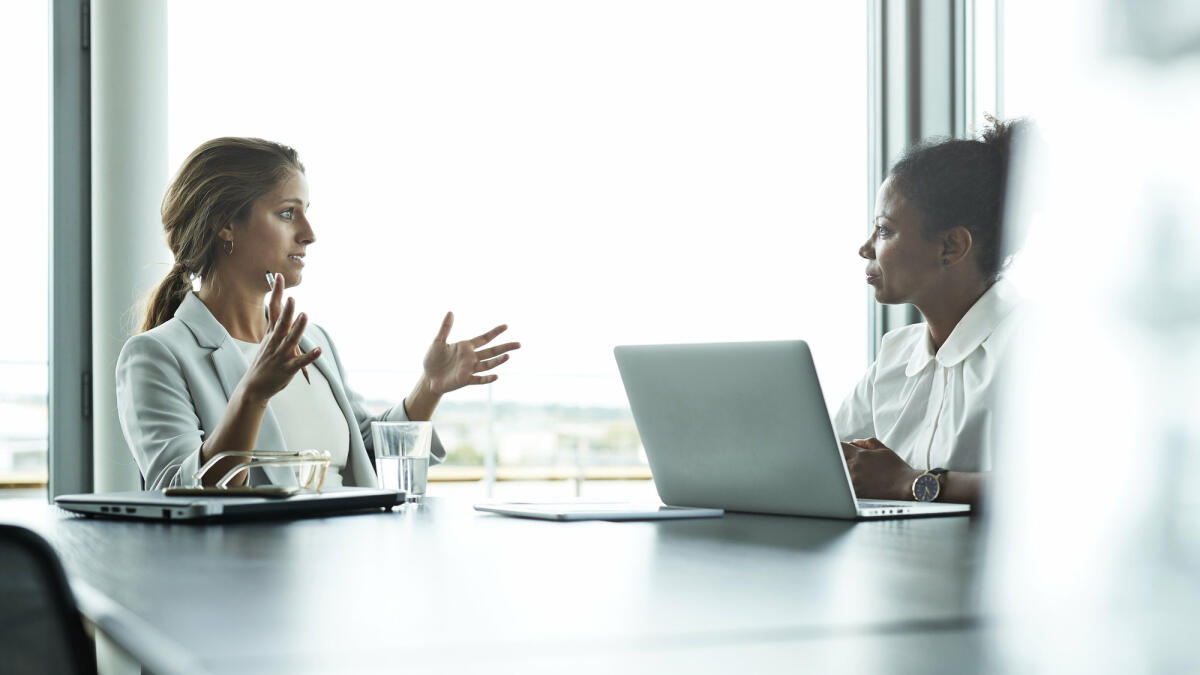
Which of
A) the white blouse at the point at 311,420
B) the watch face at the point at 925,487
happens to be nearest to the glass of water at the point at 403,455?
the white blouse at the point at 311,420

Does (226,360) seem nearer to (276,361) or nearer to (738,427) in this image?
(276,361)

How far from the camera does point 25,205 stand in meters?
2.93

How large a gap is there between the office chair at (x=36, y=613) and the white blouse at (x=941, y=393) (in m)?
1.63

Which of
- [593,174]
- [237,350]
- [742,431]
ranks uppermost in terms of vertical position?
[593,174]

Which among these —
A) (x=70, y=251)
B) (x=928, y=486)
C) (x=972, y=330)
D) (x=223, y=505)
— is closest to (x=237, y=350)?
(x=223, y=505)

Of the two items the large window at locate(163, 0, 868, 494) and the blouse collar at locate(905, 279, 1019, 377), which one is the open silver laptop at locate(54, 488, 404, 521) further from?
the large window at locate(163, 0, 868, 494)

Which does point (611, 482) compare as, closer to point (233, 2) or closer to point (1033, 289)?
point (1033, 289)

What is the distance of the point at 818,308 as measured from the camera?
12.7 ft

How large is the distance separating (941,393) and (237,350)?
1.38m

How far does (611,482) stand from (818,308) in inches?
56.1

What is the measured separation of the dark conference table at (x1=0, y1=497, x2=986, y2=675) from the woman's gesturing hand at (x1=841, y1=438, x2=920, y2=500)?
0.56 m

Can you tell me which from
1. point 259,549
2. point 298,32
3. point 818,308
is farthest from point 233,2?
point 259,549

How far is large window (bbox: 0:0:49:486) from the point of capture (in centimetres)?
293

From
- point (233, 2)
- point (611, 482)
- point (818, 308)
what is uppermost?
point (233, 2)
